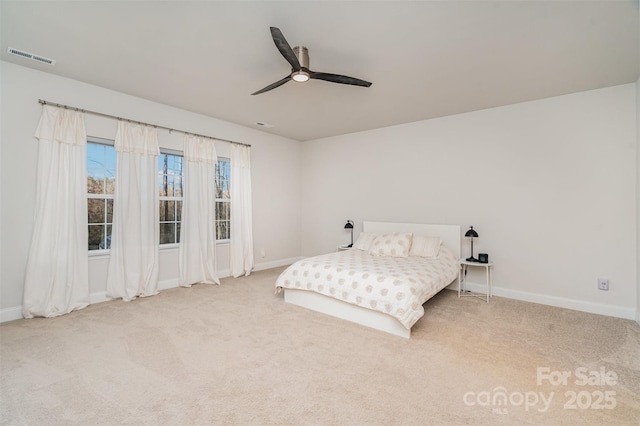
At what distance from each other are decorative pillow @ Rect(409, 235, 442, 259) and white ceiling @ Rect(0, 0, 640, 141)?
197 centimetres

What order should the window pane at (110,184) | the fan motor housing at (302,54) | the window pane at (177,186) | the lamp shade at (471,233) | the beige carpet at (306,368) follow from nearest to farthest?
the beige carpet at (306,368) → the fan motor housing at (302,54) → the window pane at (110,184) → the lamp shade at (471,233) → the window pane at (177,186)

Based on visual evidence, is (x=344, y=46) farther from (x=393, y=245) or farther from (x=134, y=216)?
(x=134, y=216)

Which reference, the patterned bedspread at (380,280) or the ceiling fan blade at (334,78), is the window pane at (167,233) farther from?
the ceiling fan blade at (334,78)

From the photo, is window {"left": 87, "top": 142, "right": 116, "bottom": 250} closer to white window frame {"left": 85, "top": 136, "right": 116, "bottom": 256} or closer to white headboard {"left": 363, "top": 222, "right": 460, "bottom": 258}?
white window frame {"left": 85, "top": 136, "right": 116, "bottom": 256}

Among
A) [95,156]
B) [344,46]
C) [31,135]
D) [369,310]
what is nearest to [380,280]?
[369,310]

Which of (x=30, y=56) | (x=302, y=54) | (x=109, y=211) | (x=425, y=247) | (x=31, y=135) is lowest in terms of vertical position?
(x=425, y=247)

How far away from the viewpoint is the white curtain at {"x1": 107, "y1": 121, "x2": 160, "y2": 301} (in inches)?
147

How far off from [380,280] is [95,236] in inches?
142

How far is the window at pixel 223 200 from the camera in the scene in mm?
5066

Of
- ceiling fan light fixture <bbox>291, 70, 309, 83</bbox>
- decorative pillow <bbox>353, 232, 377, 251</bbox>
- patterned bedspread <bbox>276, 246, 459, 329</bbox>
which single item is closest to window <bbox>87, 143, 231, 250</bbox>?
patterned bedspread <bbox>276, 246, 459, 329</bbox>

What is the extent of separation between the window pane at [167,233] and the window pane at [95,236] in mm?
763

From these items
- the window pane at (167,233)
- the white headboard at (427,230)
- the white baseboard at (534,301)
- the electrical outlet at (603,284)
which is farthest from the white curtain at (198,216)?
the electrical outlet at (603,284)

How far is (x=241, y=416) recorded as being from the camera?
1687 mm

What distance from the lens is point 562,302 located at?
368 centimetres
